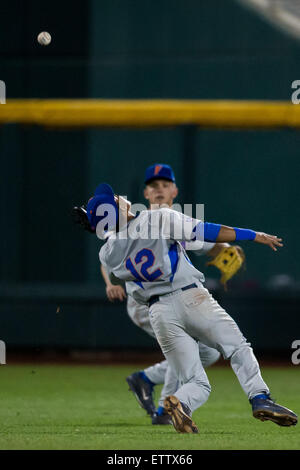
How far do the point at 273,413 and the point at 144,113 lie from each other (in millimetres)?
7280

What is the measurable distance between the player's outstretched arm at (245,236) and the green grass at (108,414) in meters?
1.12

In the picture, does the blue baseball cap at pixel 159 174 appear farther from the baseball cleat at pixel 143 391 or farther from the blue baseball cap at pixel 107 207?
the baseball cleat at pixel 143 391

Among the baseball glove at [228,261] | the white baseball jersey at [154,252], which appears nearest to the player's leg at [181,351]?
the white baseball jersey at [154,252]

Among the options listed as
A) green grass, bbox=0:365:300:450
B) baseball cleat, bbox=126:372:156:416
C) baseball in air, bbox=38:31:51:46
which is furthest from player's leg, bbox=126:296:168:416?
baseball in air, bbox=38:31:51:46

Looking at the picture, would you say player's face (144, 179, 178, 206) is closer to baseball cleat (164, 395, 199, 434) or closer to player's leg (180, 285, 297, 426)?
player's leg (180, 285, 297, 426)

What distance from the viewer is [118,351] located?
1294 centimetres

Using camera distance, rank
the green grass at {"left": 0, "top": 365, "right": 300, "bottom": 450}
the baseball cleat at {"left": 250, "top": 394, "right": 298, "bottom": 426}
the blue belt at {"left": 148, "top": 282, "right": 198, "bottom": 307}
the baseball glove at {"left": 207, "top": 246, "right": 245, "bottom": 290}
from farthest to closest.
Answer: the baseball glove at {"left": 207, "top": 246, "right": 245, "bottom": 290} → the blue belt at {"left": 148, "top": 282, "right": 198, "bottom": 307} → the baseball cleat at {"left": 250, "top": 394, "right": 298, "bottom": 426} → the green grass at {"left": 0, "top": 365, "right": 300, "bottom": 450}

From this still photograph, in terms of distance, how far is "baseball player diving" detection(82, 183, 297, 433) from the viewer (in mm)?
6422

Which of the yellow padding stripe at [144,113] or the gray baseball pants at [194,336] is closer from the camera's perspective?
the gray baseball pants at [194,336]

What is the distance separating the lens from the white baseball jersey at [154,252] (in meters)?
6.51

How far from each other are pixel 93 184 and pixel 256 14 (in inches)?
112

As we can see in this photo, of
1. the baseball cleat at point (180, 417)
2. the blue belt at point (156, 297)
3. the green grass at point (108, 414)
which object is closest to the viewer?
the green grass at point (108, 414)

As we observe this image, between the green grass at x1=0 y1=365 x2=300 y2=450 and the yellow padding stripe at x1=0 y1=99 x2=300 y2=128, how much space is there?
2946mm
